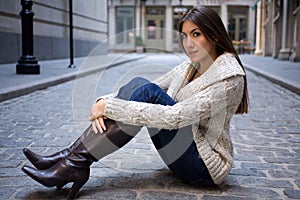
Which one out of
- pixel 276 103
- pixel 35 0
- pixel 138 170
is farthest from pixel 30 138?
pixel 35 0

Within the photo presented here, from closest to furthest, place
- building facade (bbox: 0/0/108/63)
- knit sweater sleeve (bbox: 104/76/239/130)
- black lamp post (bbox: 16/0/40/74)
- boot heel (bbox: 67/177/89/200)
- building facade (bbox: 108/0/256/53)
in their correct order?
1. knit sweater sleeve (bbox: 104/76/239/130)
2. boot heel (bbox: 67/177/89/200)
3. black lamp post (bbox: 16/0/40/74)
4. building facade (bbox: 0/0/108/63)
5. building facade (bbox: 108/0/256/53)

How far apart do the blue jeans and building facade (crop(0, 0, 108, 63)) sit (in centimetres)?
383

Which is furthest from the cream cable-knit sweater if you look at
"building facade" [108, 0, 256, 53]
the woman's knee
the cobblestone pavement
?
"building facade" [108, 0, 256, 53]

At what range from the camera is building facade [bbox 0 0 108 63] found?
1195 centimetres

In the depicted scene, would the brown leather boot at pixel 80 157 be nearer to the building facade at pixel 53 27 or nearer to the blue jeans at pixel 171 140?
the blue jeans at pixel 171 140

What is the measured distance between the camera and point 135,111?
2297mm

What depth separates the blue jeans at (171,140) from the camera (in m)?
2.45

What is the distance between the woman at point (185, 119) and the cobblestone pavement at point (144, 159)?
0.21 m

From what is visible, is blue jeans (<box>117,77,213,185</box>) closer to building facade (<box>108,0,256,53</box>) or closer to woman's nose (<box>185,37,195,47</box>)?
woman's nose (<box>185,37,195,47</box>)

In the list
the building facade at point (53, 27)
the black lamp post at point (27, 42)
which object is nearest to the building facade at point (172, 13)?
the building facade at point (53, 27)

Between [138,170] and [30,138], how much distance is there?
4.82 feet

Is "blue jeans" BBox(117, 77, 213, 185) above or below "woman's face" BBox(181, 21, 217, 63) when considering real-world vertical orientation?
below

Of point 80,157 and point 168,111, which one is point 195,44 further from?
point 80,157

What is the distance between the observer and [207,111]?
2340 millimetres
